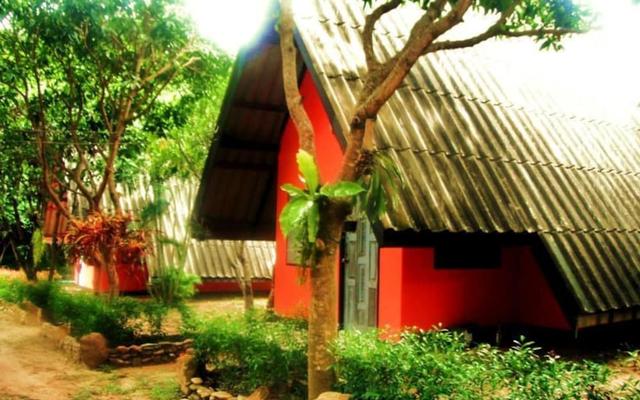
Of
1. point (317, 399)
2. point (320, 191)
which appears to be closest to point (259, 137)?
point (320, 191)

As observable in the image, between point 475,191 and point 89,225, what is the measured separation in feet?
26.1

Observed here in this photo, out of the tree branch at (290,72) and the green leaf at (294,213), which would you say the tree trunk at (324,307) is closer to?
the green leaf at (294,213)

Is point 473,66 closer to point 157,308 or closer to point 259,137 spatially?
point 259,137

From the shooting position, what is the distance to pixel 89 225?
12453 mm

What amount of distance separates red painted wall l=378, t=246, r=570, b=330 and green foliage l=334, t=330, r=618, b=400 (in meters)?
2.39

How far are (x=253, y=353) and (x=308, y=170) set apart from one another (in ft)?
8.63

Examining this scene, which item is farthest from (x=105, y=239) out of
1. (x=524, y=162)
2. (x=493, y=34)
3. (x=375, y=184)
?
(x=493, y=34)

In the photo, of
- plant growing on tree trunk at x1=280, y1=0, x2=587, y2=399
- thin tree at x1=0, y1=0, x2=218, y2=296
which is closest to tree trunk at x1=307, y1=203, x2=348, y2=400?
plant growing on tree trunk at x1=280, y1=0, x2=587, y2=399

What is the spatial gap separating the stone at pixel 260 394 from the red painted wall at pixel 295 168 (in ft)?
10.8

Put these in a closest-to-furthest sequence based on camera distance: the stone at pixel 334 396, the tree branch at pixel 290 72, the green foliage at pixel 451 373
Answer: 1. the green foliage at pixel 451 373
2. the stone at pixel 334 396
3. the tree branch at pixel 290 72

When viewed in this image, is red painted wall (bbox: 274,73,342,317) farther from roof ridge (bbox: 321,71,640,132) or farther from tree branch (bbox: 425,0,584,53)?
tree branch (bbox: 425,0,584,53)

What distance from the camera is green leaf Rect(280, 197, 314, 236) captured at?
5785mm

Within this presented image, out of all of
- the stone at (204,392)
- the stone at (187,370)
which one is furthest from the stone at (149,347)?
the stone at (204,392)

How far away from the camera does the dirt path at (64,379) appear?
28.6ft
